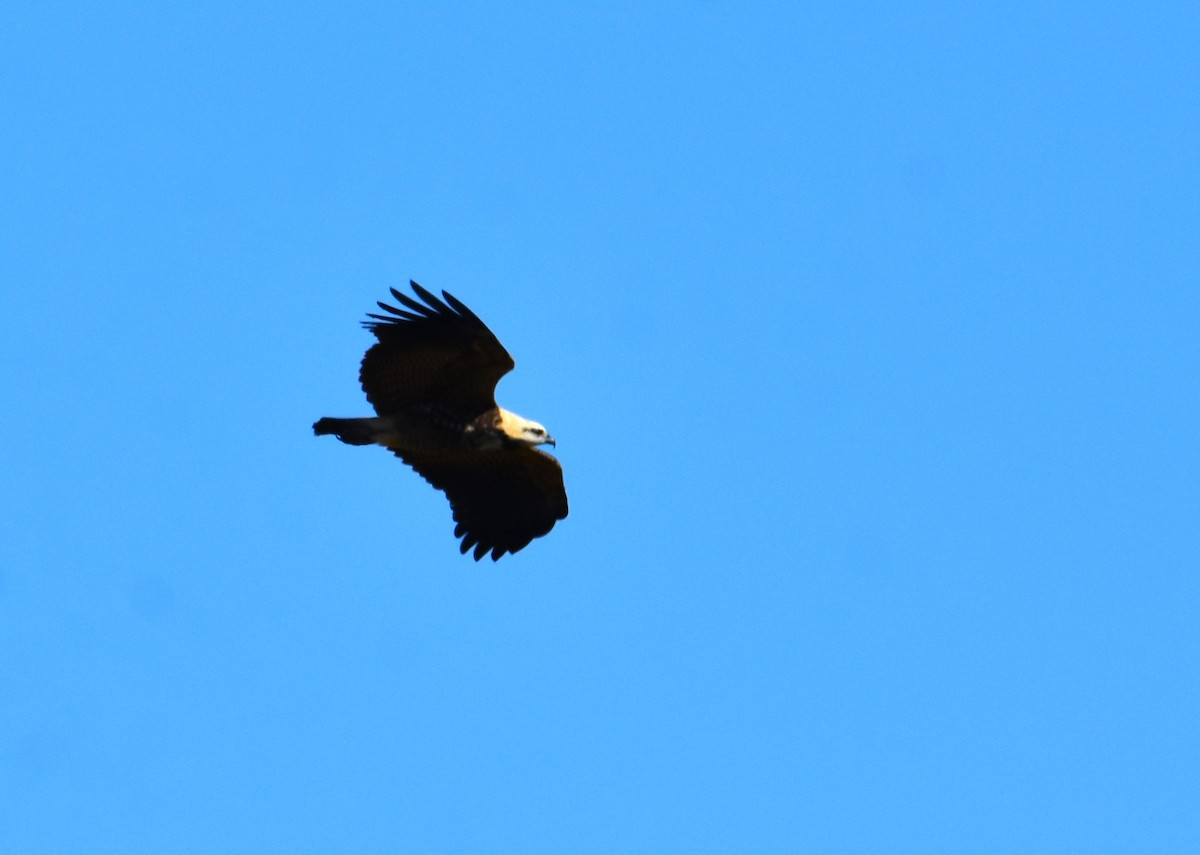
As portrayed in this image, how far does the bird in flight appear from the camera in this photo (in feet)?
75.5

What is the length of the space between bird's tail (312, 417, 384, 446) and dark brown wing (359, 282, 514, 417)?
21 cm

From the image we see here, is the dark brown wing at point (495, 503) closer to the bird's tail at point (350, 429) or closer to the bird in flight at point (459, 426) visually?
the bird in flight at point (459, 426)

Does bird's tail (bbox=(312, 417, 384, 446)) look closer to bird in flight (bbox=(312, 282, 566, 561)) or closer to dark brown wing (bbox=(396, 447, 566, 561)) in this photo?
bird in flight (bbox=(312, 282, 566, 561))

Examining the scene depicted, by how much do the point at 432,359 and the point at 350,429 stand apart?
115 centimetres

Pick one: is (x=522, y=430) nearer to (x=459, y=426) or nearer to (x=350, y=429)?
(x=459, y=426)

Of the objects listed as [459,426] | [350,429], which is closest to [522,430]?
[459,426]

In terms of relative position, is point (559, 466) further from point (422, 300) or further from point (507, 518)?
point (422, 300)

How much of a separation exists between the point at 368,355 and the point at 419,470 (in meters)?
1.84

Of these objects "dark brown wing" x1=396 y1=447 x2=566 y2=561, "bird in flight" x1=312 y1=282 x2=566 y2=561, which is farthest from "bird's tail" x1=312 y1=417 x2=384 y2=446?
"dark brown wing" x1=396 y1=447 x2=566 y2=561

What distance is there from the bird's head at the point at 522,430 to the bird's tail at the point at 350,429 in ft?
4.24

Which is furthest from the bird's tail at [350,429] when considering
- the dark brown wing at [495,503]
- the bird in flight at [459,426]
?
the dark brown wing at [495,503]

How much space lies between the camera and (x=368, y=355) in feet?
76.6

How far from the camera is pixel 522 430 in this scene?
935 inches

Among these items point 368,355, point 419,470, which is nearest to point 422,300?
point 368,355
